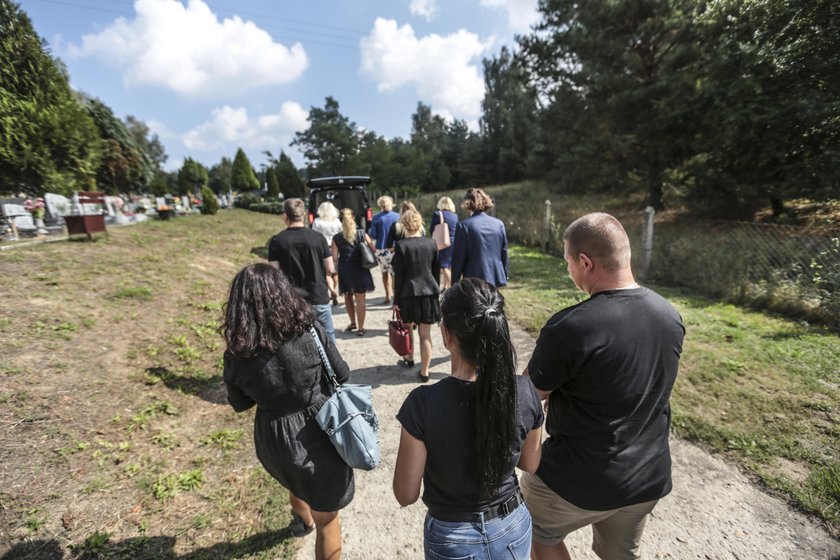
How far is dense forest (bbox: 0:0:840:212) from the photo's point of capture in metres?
5.89

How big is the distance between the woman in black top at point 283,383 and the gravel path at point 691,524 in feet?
1.93

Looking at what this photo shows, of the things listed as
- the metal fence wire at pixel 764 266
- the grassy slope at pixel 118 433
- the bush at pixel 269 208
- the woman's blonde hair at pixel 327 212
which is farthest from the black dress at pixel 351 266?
the bush at pixel 269 208

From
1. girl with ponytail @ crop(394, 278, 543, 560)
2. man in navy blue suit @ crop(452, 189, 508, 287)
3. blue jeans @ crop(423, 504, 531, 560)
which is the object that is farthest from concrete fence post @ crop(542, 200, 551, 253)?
blue jeans @ crop(423, 504, 531, 560)

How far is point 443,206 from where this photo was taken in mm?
5516

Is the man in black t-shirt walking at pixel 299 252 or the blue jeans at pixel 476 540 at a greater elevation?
the man in black t-shirt walking at pixel 299 252

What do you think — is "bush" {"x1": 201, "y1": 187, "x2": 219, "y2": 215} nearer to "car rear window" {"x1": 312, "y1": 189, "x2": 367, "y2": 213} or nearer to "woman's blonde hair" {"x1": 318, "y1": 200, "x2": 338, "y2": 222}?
"car rear window" {"x1": 312, "y1": 189, "x2": 367, "y2": 213}

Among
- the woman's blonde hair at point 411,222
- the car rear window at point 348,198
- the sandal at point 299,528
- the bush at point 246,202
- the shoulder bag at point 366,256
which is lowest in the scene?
the sandal at point 299,528

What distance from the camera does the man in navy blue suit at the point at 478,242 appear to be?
157 inches

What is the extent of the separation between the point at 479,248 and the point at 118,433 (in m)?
3.70

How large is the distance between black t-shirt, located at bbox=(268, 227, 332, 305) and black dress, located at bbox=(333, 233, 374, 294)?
40.5 inches

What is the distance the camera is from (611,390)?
1.32 m

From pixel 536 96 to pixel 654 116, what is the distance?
7033mm

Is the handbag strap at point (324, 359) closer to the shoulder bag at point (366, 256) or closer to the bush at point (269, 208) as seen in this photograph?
the shoulder bag at point (366, 256)

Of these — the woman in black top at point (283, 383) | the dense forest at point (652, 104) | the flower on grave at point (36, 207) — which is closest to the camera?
the woman in black top at point (283, 383)
